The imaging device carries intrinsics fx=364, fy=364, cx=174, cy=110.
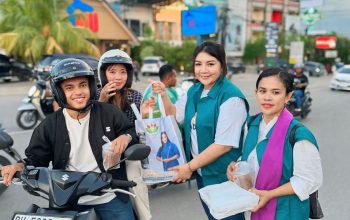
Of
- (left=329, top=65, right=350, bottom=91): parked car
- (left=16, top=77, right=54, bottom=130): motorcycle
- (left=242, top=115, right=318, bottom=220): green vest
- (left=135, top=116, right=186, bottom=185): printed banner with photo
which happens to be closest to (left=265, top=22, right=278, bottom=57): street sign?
(left=329, top=65, right=350, bottom=91): parked car

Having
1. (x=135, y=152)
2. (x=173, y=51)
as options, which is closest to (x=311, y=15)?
(x=173, y=51)

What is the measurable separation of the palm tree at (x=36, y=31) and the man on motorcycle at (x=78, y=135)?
18600mm

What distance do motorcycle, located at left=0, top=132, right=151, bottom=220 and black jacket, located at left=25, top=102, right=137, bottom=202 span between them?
15 cm

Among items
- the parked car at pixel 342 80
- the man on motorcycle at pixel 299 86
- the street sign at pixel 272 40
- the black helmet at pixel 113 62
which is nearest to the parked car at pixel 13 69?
the man on motorcycle at pixel 299 86

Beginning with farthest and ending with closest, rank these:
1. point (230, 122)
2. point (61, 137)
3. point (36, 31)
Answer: point (36, 31) < point (230, 122) < point (61, 137)

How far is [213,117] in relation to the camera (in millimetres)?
2195

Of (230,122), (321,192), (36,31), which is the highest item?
(36,31)

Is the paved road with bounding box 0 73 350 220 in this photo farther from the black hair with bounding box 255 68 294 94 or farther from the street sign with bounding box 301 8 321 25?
the street sign with bounding box 301 8 321 25

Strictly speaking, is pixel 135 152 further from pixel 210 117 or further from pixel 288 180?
pixel 288 180

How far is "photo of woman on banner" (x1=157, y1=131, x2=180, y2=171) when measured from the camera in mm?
2564

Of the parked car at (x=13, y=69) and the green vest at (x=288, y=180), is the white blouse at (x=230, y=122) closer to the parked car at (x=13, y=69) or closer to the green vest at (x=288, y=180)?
the green vest at (x=288, y=180)

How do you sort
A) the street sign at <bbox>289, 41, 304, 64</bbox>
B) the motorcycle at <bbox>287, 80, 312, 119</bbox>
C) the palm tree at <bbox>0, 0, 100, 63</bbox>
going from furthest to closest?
the street sign at <bbox>289, 41, 304, 64</bbox>, the palm tree at <bbox>0, 0, 100, 63</bbox>, the motorcycle at <bbox>287, 80, 312, 119</bbox>

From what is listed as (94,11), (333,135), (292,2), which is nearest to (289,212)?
(333,135)

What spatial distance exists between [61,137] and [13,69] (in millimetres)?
19935
